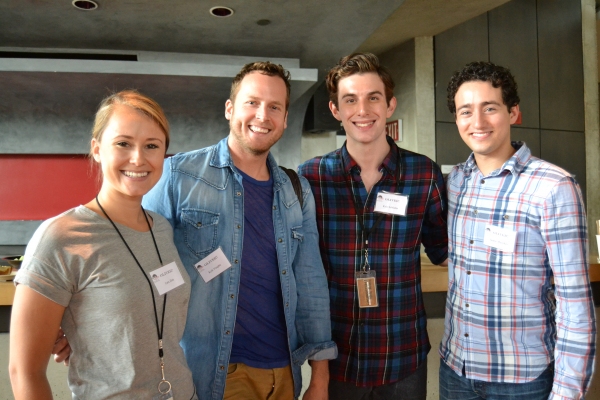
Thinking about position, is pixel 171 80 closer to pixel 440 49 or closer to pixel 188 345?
pixel 188 345

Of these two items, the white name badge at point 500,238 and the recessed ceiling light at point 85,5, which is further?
the recessed ceiling light at point 85,5

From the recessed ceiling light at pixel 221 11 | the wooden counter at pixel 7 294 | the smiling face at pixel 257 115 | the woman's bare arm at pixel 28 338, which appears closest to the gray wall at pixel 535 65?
the recessed ceiling light at pixel 221 11

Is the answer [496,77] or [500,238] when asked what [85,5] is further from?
[500,238]

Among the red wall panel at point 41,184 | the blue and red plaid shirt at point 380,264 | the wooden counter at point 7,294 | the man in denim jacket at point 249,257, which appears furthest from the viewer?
the red wall panel at point 41,184

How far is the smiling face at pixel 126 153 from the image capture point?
1.26 m

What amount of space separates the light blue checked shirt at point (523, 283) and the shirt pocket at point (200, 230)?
0.88 meters

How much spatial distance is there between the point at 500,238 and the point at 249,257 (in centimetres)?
85

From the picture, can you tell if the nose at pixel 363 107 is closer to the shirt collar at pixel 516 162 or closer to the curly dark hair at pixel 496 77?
the curly dark hair at pixel 496 77

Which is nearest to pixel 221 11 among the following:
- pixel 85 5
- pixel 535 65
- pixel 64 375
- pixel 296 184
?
pixel 85 5

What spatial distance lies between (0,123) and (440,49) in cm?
499

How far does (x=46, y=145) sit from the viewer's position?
481 centimetres

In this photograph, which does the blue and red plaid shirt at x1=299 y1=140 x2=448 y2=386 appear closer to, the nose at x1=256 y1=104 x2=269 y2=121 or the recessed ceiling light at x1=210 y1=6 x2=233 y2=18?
the nose at x1=256 y1=104 x2=269 y2=121

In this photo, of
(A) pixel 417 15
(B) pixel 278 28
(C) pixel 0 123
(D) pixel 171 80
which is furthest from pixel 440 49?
(C) pixel 0 123

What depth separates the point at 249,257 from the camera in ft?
5.18
